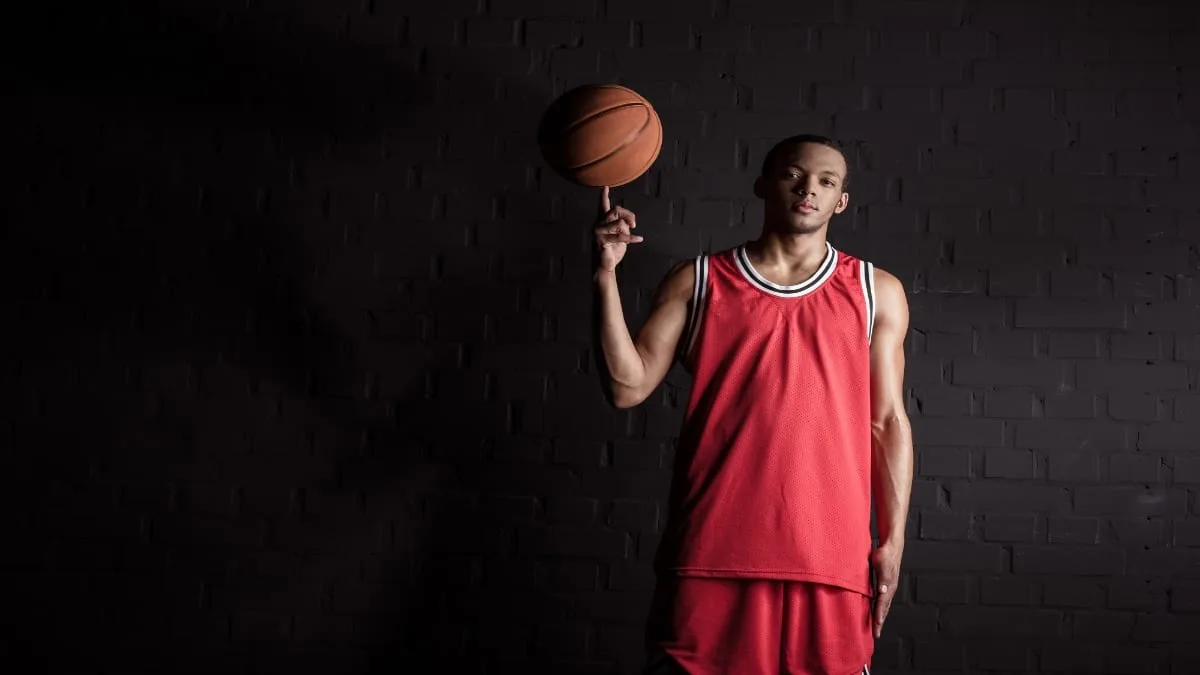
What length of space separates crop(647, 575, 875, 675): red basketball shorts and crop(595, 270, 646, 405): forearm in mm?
485

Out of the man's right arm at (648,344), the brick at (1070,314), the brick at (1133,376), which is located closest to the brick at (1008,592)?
the brick at (1133,376)

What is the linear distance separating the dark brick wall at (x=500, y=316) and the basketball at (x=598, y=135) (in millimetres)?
851

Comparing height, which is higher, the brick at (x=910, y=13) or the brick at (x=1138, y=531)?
the brick at (x=910, y=13)

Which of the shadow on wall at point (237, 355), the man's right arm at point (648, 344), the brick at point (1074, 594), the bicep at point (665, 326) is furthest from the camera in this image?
the shadow on wall at point (237, 355)

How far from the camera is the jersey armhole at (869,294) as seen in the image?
249 centimetres

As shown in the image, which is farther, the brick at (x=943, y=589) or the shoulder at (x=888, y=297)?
the brick at (x=943, y=589)

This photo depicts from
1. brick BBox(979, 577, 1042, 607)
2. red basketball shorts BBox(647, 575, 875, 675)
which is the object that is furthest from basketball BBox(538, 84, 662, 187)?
brick BBox(979, 577, 1042, 607)

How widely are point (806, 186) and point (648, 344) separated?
0.56 m

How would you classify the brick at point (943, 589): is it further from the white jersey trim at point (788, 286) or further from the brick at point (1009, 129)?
the brick at point (1009, 129)

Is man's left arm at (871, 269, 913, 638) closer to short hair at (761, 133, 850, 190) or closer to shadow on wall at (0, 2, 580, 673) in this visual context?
short hair at (761, 133, 850, 190)

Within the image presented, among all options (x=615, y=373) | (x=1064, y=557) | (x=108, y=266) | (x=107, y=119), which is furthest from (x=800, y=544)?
(x=107, y=119)

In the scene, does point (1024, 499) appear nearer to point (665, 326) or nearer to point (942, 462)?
point (942, 462)

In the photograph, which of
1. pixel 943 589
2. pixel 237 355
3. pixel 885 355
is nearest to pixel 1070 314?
pixel 943 589

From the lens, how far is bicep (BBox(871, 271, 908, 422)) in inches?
99.1
